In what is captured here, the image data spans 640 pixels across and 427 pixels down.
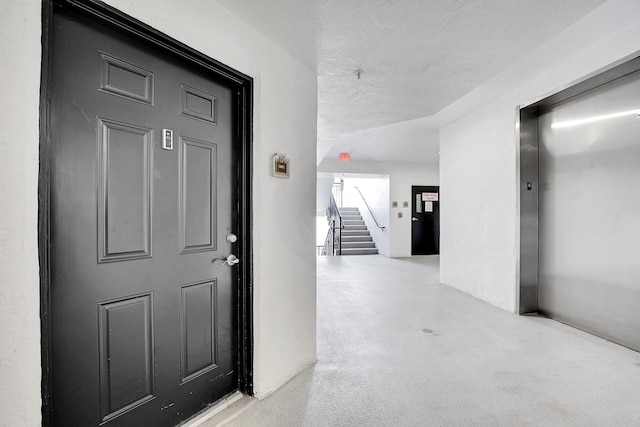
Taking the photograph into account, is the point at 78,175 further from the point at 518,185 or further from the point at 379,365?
the point at 518,185

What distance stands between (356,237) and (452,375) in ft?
24.2

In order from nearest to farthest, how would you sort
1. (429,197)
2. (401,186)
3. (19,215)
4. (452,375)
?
(19,215), (452,375), (401,186), (429,197)

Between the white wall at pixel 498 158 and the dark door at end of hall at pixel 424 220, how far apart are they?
11.1 feet

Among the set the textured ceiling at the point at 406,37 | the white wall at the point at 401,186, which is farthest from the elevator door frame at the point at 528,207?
the white wall at the point at 401,186

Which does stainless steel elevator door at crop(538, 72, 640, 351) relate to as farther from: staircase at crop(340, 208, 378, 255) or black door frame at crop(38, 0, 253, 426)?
staircase at crop(340, 208, 378, 255)

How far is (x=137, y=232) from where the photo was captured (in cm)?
151

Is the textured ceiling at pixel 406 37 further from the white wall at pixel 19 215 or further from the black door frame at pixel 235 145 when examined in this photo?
the white wall at pixel 19 215

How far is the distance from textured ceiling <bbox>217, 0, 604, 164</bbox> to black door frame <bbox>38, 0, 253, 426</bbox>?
38 centimetres

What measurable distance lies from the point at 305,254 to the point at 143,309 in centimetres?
116

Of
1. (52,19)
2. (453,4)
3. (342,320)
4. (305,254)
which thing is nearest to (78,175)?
(52,19)

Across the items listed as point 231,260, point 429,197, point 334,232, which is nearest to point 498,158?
point 231,260

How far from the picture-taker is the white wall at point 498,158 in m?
2.41

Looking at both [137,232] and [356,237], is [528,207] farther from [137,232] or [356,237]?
[356,237]

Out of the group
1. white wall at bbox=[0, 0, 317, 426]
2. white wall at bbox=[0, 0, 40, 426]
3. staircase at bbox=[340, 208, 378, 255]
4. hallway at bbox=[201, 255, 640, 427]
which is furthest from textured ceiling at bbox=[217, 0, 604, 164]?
staircase at bbox=[340, 208, 378, 255]
